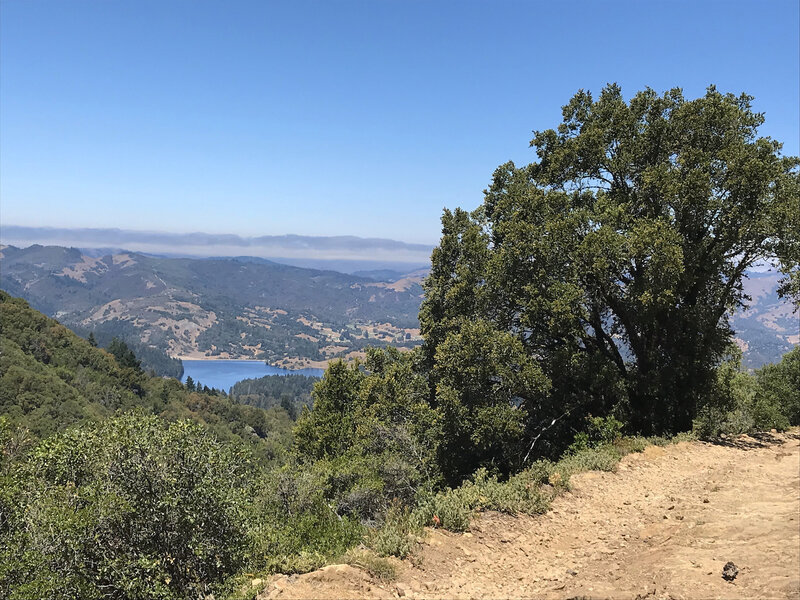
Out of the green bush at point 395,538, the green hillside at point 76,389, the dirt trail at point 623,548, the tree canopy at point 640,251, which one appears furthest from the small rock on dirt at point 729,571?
the green hillside at point 76,389

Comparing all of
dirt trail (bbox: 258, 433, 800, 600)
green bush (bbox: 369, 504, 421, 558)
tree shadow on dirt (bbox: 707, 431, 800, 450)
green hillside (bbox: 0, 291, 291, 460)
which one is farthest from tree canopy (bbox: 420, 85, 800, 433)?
green hillside (bbox: 0, 291, 291, 460)

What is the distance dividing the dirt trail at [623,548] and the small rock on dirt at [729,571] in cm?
8

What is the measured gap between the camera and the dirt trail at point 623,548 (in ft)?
22.4

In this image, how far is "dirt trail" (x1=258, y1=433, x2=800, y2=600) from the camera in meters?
6.83

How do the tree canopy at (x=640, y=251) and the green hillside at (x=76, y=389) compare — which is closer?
the tree canopy at (x=640, y=251)

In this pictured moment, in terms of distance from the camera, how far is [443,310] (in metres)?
22.2

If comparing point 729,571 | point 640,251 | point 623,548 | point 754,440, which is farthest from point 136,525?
point 754,440

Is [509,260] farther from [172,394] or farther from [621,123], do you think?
[172,394]

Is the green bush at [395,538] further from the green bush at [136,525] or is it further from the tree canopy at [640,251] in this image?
the tree canopy at [640,251]

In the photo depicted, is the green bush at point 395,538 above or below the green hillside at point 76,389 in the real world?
above

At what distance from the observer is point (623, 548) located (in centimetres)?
841

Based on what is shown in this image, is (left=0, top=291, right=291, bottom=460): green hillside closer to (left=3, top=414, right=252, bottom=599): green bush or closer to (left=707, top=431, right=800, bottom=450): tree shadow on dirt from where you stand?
(left=707, top=431, right=800, bottom=450): tree shadow on dirt

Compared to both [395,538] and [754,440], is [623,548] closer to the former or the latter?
[395,538]

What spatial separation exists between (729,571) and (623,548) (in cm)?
186
